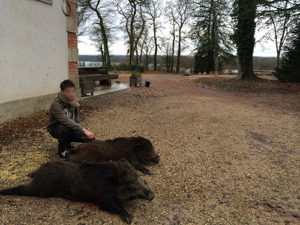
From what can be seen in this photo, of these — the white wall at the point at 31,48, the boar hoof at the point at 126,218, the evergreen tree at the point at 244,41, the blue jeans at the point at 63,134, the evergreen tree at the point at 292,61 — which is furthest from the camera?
the evergreen tree at the point at 244,41

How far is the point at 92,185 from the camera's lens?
8.72 ft

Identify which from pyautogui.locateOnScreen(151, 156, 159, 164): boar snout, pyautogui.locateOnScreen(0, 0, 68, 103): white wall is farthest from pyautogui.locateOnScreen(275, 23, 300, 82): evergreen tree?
pyautogui.locateOnScreen(151, 156, 159, 164): boar snout

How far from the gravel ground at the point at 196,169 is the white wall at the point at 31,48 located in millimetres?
1415

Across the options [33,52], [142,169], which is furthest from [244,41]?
[142,169]

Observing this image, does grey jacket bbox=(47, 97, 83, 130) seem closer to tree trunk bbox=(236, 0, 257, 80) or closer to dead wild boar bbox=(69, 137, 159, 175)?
dead wild boar bbox=(69, 137, 159, 175)

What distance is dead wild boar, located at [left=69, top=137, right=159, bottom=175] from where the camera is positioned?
3.54 m

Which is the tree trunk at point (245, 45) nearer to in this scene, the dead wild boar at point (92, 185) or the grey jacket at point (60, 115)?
the grey jacket at point (60, 115)

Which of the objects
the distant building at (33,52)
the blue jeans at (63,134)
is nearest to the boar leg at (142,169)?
the blue jeans at (63,134)

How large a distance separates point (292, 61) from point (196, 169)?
16.4 m

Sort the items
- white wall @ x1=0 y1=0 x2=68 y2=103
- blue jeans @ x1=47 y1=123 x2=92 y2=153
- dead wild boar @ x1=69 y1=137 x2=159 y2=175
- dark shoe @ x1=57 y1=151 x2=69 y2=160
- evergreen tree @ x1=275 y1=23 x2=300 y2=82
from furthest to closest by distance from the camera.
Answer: evergreen tree @ x1=275 y1=23 x2=300 y2=82, white wall @ x1=0 y1=0 x2=68 y2=103, dark shoe @ x1=57 y1=151 x2=69 y2=160, blue jeans @ x1=47 y1=123 x2=92 y2=153, dead wild boar @ x1=69 y1=137 x2=159 y2=175

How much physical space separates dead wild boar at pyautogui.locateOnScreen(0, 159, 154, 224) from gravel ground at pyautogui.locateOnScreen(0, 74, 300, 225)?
0.11 metres

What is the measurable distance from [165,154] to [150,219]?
1.92 metres

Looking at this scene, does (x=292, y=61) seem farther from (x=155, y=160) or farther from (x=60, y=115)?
(x=60, y=115)

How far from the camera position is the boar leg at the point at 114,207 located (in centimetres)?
259
